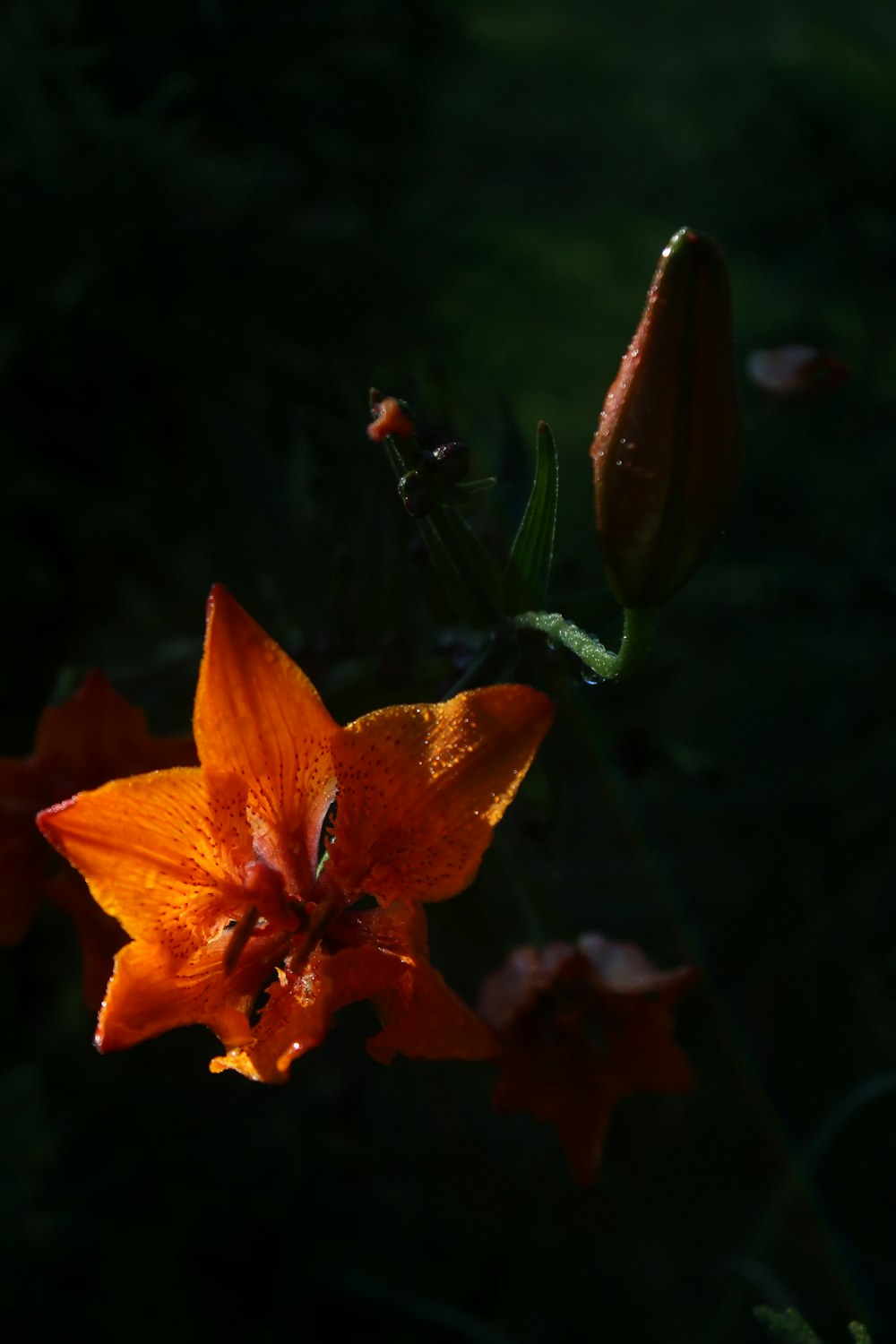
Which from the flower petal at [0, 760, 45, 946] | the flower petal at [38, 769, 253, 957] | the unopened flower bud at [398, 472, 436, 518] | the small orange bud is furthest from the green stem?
the flower petal at [0, 760, 45, 946]

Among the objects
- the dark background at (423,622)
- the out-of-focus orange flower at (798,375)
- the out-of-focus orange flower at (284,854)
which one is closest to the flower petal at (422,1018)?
the out-of-focus orange flower at (284,854)

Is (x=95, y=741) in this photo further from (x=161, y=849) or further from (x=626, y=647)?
(x=626, y=647)

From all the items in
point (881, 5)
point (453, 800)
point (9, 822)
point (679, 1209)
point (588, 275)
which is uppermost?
point (881, 5)

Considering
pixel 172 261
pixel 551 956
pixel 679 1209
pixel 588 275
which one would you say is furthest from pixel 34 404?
pixel 588 275

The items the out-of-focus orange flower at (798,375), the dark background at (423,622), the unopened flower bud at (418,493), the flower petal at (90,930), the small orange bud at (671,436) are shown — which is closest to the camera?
the small orange bud at (671,436)

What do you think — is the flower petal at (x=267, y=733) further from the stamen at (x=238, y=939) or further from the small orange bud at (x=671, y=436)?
the small orange bud at (x=671, y=436)

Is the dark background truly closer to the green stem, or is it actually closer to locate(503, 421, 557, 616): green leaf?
locate(503, 421, 557, 616): green leaf

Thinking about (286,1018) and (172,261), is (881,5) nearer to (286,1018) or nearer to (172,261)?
(172,261)
